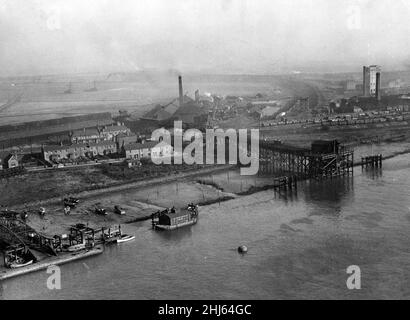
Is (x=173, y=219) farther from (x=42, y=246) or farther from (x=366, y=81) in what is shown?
(x=366, y=81)

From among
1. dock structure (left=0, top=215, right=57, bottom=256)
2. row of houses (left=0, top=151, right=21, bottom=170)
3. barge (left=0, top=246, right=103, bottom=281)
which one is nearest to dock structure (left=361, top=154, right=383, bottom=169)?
barge (left=0, top=246, right=103, bottom=281)

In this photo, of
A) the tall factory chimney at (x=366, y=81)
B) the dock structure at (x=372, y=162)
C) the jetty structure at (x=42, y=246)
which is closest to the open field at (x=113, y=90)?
the tall factory chimney at (x=366, y=81)

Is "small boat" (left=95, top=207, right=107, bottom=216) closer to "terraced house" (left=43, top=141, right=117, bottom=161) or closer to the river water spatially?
the river water

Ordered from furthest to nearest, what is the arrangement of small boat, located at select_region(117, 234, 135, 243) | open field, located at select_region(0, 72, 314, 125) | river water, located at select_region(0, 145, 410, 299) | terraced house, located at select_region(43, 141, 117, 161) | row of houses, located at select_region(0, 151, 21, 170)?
1. open field, located at select_region(0, 72, 314, 125)
2. terraced house, located at select_region(43, 141, 117, 161)
3. row of houses, located at select_region(0, 151, 21, 170)
4. small boat, located at select_region(117, 234, 135, 243)
5. river water, located at select_region(0, 145, 410, 299)

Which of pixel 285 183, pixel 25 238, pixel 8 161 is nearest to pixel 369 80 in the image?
pixel 285 183

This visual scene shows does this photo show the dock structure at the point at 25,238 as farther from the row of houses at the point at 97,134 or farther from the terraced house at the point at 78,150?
the row of houses at the point at 97,134
